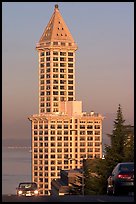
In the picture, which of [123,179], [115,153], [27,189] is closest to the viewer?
[123,179]

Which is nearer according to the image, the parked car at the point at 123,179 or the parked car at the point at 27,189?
the parked car at the point at 123,179

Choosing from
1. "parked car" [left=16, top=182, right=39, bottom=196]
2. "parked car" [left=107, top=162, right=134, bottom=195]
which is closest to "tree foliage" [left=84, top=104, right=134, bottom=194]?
"parked car" [left=16, top=182, right=39, bottom=196]

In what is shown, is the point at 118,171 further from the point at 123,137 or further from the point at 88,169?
the point at 88,169

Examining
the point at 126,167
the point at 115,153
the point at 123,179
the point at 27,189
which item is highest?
the point at 115,153

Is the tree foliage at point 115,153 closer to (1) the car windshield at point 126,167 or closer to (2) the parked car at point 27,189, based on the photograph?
(2) the parked car at point 27,189

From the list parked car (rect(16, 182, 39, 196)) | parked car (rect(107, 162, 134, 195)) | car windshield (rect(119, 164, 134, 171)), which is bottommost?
parked car (rect(16, 182, 39, 196))

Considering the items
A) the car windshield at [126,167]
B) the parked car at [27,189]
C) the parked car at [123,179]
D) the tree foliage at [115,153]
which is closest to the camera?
the parked car at [123,179]

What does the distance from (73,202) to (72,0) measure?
7056 millimetres

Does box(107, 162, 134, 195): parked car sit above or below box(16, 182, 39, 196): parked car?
above

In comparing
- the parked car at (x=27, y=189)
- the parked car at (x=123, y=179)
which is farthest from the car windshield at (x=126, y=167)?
the parked car at (x=27, y=189)

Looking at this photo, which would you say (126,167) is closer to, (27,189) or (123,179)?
(123,179)

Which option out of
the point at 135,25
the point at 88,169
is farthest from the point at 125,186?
the point at 88,169

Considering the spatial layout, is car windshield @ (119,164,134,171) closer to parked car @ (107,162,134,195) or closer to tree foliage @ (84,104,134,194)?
parked car @ (107,162,134,195)

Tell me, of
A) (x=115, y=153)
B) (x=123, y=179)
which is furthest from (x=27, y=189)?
(x=123, y=179)
